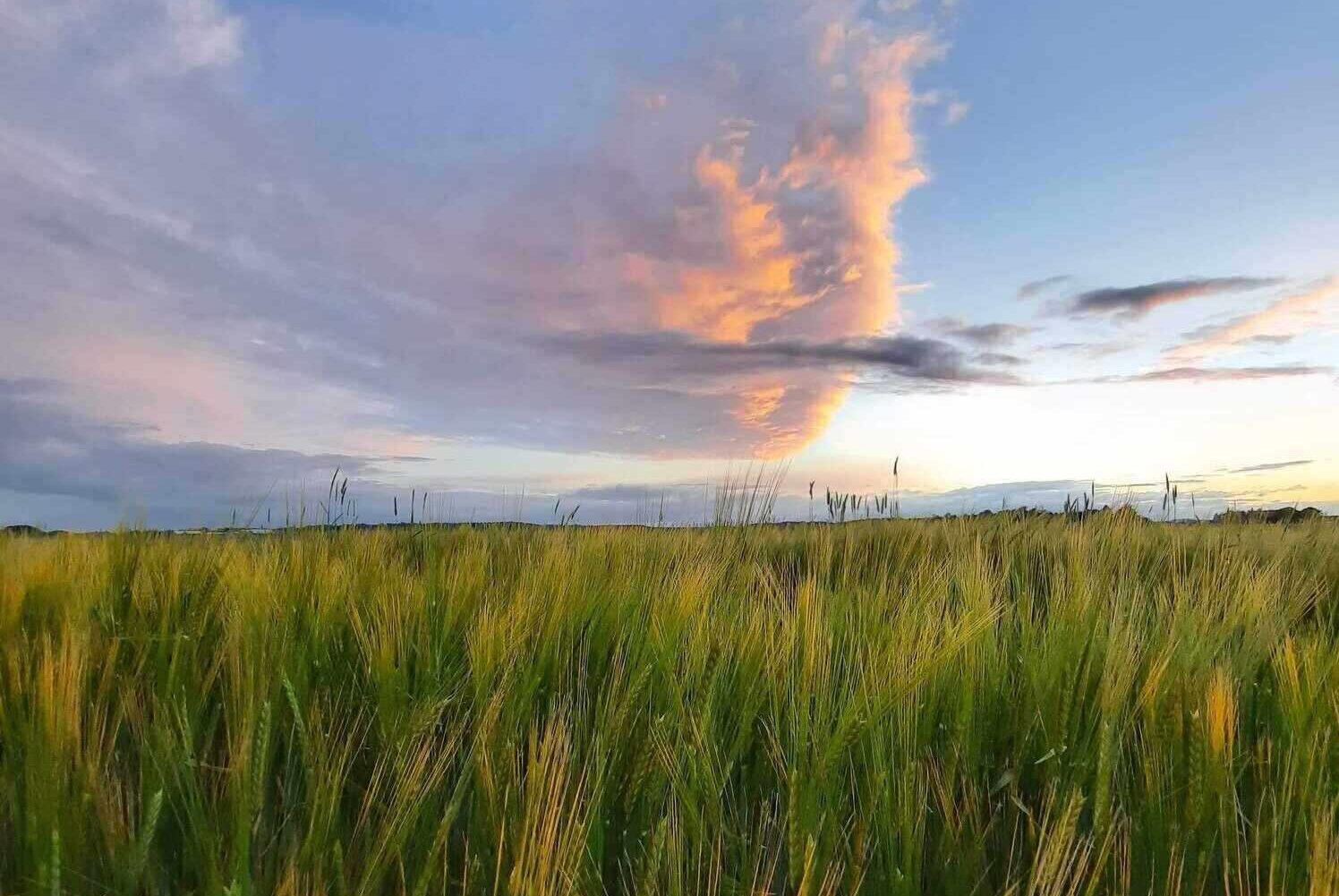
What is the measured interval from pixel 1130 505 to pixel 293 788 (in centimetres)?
683

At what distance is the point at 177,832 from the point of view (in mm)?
1336

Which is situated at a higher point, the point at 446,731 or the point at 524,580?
the point at 524,580

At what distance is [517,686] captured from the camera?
171 cm

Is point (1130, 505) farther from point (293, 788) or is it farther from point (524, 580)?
point (293, 788)

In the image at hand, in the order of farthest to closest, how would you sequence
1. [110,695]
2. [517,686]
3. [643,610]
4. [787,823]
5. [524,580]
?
1. [524,580]
2. [643,610]
3. [110,695]
4. [517,686]
5. [787,823]

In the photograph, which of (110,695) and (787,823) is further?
(110,695)

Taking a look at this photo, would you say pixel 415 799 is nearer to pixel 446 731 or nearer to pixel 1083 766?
pixel 446 731

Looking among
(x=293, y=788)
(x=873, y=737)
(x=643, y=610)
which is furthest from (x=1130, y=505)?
(x=293, y=788)

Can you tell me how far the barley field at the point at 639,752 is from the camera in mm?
1135

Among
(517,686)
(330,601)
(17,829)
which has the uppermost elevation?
(330,601)

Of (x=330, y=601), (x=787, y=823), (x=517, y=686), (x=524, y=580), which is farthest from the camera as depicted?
(x=524, y=580)

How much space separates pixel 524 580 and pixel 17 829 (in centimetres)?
159

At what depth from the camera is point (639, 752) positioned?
140 cm

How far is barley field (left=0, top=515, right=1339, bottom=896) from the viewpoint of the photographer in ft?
3.72
